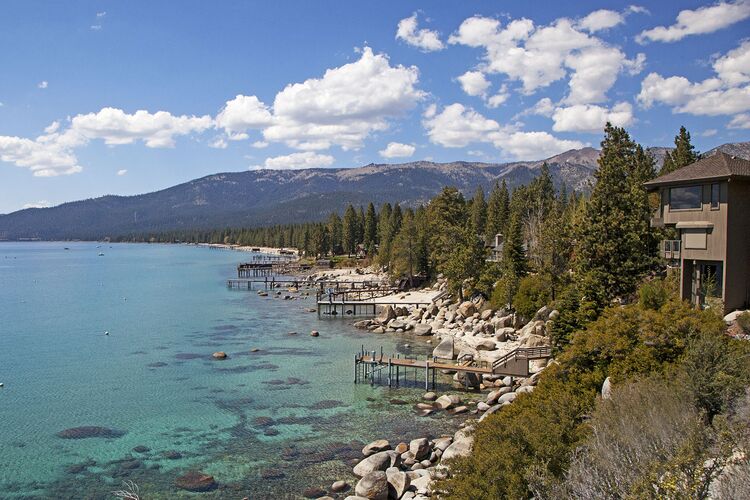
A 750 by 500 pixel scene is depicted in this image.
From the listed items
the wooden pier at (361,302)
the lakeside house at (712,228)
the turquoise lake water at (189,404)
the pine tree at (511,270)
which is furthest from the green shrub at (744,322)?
the wooden pier at (361,302)

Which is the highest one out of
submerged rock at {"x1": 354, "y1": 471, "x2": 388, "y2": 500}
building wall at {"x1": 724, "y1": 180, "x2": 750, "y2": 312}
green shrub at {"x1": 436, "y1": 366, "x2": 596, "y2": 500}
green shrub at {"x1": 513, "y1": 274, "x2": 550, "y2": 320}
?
building wall at {"x1": 724, "y1": 180, "x2": 750, "y2": 312}

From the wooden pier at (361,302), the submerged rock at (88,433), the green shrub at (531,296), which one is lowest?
the submerged rock at (88,433)

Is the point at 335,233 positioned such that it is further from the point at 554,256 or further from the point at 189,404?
the point at 189,404

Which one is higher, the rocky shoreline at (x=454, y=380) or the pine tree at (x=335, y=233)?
the pine tree at (x=335, y=233)

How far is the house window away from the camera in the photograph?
105 ft

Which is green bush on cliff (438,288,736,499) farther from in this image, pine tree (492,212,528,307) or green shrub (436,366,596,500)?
pine tree (492,212,528,307)

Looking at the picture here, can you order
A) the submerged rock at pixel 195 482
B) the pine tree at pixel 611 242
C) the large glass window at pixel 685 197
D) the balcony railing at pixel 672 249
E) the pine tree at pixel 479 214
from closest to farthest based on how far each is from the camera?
Answer: 1. the submerged rock at pixel 195 482
2. the large glass window at pixel 685 197
3. the balcony railing at pixel 672 249
4. the pine tree at pixel 611 242
5. the pine tree at pixel 479 214

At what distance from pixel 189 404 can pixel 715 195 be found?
3371 cm

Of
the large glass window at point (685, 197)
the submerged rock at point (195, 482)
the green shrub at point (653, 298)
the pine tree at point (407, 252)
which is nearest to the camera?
the submerged rock at point (195, 482)

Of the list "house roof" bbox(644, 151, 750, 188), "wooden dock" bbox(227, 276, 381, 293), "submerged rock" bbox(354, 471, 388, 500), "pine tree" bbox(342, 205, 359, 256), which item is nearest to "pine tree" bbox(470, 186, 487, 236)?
"wooden dock" bbox(227, 276, 381, 293)

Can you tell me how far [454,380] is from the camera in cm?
4134

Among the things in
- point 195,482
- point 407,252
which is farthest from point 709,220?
point 407,252

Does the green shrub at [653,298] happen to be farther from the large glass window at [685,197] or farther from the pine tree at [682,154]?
the pine tree at [682,154]

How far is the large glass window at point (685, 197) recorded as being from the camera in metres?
33.2
